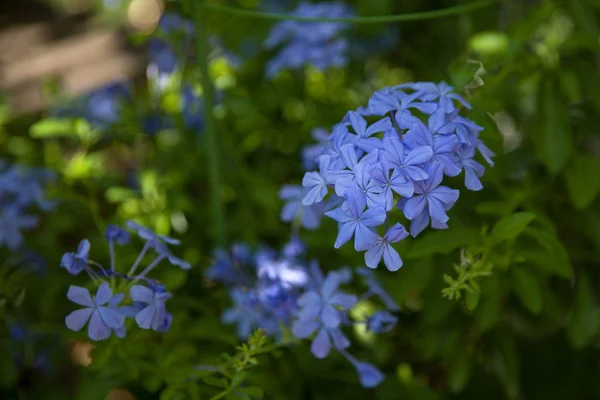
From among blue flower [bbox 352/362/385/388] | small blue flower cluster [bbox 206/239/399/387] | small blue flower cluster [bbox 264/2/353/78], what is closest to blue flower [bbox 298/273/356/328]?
small blue flower cluster [bbox 206/239/399/387]

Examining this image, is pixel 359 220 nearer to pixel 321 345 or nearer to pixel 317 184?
pixel 317 184

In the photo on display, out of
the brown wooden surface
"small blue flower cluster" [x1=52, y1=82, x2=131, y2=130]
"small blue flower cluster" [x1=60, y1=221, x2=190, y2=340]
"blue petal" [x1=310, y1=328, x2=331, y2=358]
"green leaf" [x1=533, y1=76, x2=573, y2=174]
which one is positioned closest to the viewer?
"small blue flower cluster" [x1=60, y1=221, x2=190, y2=340]

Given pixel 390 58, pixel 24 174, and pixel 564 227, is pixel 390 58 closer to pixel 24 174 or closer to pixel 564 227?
pixel 564 227

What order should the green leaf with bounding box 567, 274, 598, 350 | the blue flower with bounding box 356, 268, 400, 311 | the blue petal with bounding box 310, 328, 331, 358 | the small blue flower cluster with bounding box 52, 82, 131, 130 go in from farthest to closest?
the small blue flower cluster with bounding box 52, 82, 131, 130 → the green leaf with bounding box 567, 274, 598, 350 → the blue flower with bounding box 356, 268, 400, 311 → the blue petal with bounding box 310, 328, 331, 358

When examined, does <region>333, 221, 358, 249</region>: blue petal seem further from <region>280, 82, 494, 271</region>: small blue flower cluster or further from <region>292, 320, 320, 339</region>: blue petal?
<region>292, 320, 320, 339</region>: blue petal

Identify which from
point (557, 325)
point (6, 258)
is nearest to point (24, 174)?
point (6, 258)
